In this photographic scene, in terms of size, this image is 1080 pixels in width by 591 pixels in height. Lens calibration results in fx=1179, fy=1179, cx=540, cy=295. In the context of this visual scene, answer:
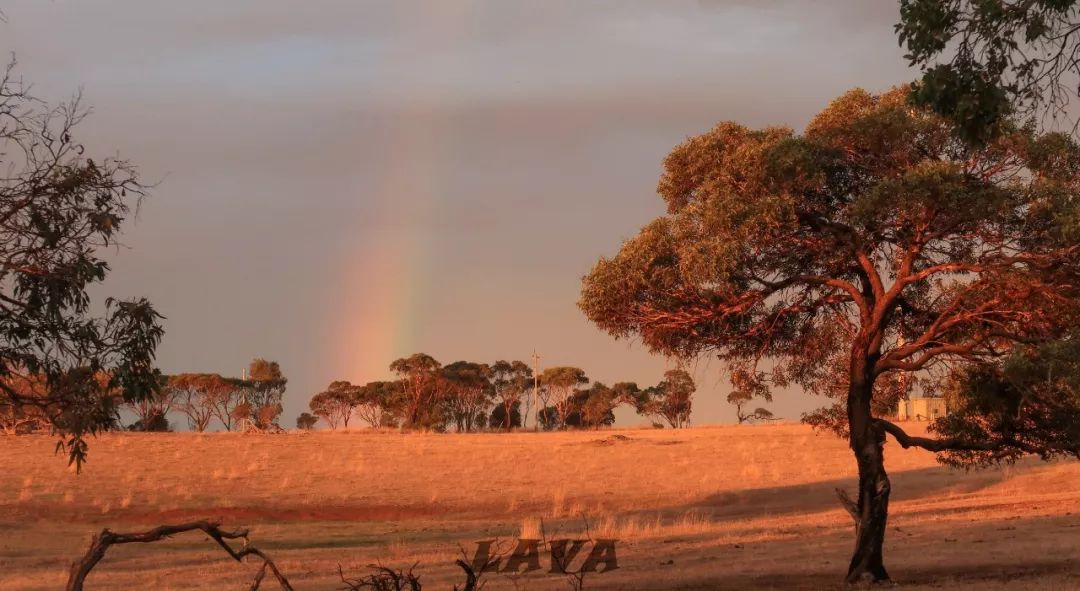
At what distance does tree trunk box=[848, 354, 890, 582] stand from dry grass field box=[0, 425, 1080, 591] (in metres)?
0.82

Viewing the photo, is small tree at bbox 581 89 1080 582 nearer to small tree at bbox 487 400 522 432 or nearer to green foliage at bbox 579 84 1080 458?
green foliage at bbox 579 84 1080 458

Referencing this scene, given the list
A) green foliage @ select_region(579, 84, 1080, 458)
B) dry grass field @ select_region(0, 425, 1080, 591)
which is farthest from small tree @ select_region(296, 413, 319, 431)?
green foliage @ select_region(579, 84, 1080, 458)

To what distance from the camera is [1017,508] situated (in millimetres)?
31234

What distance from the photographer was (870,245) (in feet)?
58.7

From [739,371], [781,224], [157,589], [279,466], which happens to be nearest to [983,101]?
[781,224]

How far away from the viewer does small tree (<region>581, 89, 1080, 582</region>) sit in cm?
1688

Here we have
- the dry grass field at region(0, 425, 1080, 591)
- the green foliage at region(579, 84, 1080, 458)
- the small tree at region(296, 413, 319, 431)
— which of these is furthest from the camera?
the small tree at region(296, 413, 319, 431)

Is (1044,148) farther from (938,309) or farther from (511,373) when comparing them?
(511,373)

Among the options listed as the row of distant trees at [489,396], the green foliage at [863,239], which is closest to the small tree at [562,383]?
the row of distant trees at [489,396]

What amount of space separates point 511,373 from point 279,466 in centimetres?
6275

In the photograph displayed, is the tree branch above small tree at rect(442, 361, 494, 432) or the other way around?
the other way around

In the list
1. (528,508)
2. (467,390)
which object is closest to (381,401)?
(467,390)

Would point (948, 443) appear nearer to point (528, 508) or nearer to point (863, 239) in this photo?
point (863, 239)

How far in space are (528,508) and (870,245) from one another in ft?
81.0
